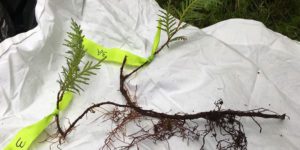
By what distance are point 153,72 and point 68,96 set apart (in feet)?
0.87

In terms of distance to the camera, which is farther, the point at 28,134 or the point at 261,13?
the point at 261,13

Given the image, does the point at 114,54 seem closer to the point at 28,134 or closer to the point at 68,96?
the point at 68,96

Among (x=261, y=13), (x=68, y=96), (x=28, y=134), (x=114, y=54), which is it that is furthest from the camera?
(x=261, y=13)

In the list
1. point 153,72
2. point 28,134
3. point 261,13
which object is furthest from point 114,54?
point 261,13

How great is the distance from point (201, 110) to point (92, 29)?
453mm

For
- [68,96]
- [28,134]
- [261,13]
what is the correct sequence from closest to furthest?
[28,134]
[68,96]
[261,13]

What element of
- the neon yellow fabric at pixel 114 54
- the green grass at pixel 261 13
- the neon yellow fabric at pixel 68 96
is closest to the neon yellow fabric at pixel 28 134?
the neon yellow fabric at pixel 68 96

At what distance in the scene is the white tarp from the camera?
3.05ft

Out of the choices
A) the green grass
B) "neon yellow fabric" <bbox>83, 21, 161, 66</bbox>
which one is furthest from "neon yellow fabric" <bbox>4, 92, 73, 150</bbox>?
the green grass

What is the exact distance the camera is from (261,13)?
4.73ft

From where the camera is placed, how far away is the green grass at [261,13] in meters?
1.42

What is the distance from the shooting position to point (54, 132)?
3.02 feet

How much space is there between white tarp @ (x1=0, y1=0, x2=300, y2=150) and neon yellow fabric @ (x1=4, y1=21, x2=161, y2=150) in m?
0.03

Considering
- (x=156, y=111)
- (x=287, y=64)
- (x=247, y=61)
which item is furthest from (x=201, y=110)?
(x=287, y=64)
